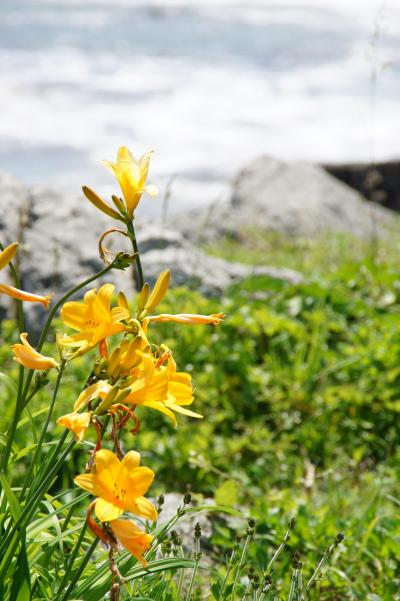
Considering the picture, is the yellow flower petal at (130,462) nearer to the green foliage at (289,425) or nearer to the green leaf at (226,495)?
the green foliage at (289,425)

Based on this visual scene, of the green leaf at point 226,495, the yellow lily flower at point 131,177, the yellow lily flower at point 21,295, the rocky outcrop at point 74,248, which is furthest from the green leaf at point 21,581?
the rocky outcrop at point 74,248

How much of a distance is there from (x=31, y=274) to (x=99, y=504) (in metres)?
4.13

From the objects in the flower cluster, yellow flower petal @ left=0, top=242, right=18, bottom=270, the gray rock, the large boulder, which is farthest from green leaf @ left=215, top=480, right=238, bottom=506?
the large boulder

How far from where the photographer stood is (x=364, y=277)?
586 centimetres

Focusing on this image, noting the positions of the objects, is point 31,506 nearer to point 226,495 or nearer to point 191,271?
point 226,495

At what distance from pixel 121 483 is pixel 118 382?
0.59 feet

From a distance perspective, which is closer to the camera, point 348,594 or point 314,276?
point 348,594

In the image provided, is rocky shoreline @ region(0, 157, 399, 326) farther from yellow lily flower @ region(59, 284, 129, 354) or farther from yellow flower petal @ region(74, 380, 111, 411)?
yellow flower petal @ region(74, 380, 111, 411)

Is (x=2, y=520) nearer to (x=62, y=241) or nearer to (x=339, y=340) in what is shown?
(x=339, y=340)

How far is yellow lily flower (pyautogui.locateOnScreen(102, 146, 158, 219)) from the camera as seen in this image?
1701mm

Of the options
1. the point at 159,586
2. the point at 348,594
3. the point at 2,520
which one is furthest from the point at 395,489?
the point at 2,520

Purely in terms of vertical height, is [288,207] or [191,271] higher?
[191,271]

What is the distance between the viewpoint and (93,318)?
1.64 metres

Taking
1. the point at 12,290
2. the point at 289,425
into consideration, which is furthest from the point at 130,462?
the point at 289,425
